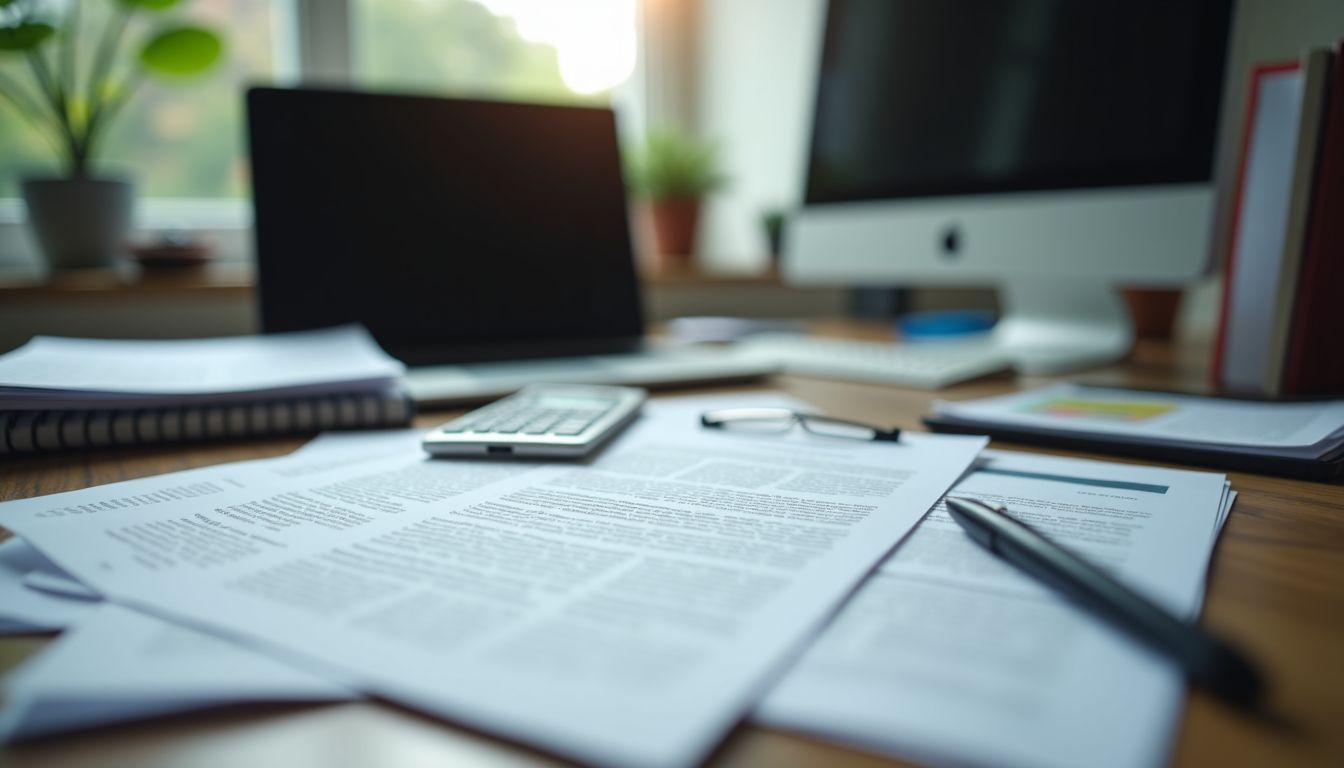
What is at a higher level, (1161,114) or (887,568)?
(1161,114)

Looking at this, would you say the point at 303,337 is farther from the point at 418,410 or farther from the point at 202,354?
the point at 418,410

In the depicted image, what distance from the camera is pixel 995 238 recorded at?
1012 mm

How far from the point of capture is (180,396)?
61cm

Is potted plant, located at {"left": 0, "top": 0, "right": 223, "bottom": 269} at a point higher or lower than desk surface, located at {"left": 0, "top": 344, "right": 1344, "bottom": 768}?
higher

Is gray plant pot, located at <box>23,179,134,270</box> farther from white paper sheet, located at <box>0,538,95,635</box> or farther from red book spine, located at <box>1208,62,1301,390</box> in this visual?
red book spine, located at <box>1208,62,1301,390</box>

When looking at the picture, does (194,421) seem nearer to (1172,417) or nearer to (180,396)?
(180,396)

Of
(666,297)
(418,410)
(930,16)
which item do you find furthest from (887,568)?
(666,297)

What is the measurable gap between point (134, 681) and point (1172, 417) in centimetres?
66

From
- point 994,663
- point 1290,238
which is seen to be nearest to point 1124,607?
point 994,663

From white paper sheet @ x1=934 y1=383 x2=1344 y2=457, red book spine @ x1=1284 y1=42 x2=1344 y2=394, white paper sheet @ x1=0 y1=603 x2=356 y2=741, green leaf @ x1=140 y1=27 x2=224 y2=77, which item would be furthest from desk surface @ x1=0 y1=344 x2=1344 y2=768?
green leaf @ x1=140 y1=27 x2=224 y2=77

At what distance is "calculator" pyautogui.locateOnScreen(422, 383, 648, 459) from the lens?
0.54 m

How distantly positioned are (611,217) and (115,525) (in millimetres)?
755

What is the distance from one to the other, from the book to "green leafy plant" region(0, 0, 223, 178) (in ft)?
2.08

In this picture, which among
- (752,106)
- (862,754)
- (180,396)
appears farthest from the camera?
(752,106)
